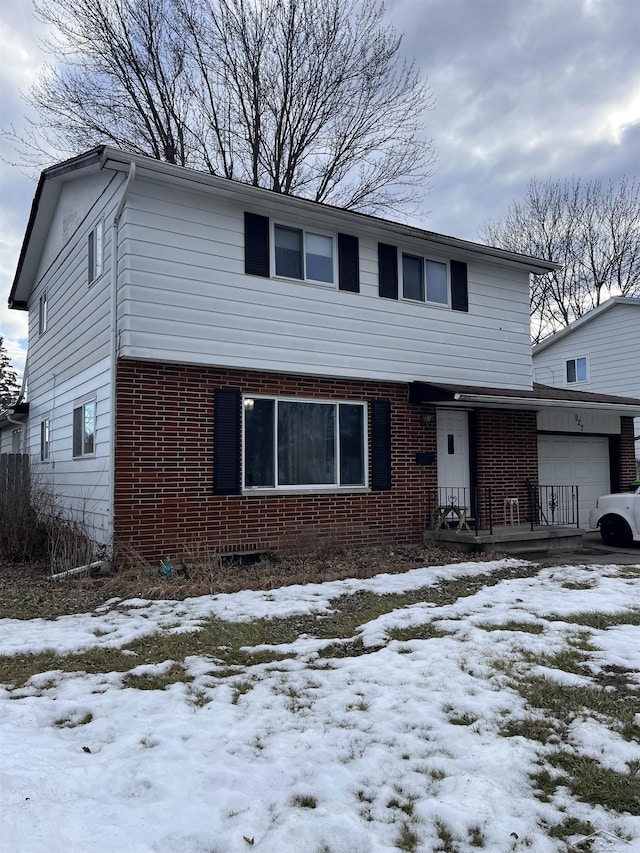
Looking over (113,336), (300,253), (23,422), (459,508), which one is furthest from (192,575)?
(23,422)

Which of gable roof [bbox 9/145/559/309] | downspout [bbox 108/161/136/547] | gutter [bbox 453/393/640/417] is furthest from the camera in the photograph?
gutter [bbox 453/393/640/417]

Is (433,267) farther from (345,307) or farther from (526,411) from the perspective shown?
(526,411)

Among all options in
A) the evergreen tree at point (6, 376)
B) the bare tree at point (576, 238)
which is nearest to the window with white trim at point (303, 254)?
the bare tree at point (576, 238)

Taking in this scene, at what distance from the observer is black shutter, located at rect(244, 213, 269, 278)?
30.9ft

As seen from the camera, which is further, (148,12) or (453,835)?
(148,12)

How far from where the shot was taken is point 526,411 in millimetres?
12391

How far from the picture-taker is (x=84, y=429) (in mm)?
10125

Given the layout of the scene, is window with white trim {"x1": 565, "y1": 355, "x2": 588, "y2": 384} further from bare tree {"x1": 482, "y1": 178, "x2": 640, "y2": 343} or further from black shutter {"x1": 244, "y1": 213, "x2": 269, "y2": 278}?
black shutter {"x1": 244, "y1": 213, "x2": 269, "y2": 278}

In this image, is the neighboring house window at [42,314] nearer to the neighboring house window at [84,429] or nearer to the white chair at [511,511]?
the neighboring house window at [84,429]

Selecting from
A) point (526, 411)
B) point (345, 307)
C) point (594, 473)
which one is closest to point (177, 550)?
point (345, 307)

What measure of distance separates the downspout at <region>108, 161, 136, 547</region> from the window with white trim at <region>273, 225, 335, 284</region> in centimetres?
238

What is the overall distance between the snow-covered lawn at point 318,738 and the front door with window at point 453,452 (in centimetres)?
538

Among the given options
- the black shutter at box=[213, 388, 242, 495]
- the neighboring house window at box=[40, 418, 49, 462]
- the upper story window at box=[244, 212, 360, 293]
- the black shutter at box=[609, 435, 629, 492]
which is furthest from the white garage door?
the neighboring house window at box=[40, 418, 49, 462]

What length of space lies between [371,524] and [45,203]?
30.4ft
